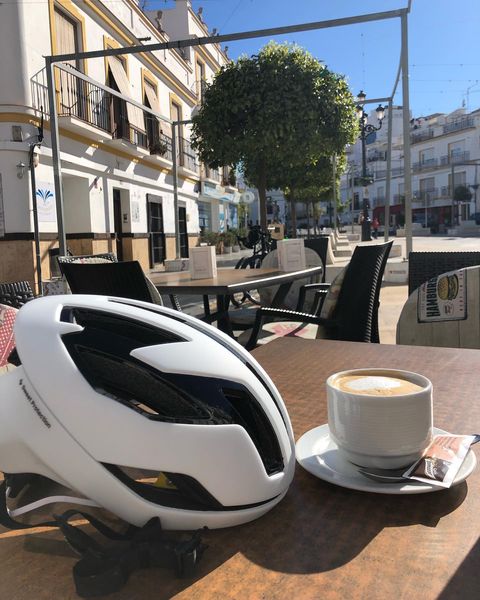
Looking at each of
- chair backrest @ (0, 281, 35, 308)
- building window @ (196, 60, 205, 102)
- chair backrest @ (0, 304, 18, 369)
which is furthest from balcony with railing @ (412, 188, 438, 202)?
chair backrest @ (0, 304, 18, 369)

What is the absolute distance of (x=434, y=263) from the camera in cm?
295

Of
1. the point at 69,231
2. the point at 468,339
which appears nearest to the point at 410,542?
the point at 468,339

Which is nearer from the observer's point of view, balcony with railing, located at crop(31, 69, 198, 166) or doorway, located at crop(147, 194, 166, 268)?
balcony with railing, located at crop(31, 69, 198, 166)

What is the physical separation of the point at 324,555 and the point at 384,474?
164 millimetres

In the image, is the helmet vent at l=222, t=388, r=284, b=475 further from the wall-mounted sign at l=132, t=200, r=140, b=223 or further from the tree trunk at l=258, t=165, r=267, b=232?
the wall-mounted sign at l=132, t=200, r=140, b=223

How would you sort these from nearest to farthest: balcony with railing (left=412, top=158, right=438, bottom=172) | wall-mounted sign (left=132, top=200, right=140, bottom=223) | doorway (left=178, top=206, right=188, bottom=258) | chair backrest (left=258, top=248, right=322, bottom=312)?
chair backrest (left=258, top=248, right=322, bottom=312), wall-mounted sign (left=132, top=200, right=140, bottom=223), doorway (left=178, top=206, right=188, bottom=258), balcony with railing (left=412, top=158, right=438, bottom=172)

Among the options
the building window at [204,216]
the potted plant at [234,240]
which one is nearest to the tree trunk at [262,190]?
the potted plant at [234,240]

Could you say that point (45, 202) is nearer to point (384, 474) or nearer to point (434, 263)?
point (434, 263)

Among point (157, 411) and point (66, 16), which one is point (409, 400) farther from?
point (66, 16)

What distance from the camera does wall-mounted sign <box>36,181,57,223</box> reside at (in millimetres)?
10227

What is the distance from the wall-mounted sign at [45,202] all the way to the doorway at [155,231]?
5.24 m

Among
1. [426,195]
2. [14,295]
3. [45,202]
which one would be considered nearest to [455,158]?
[426,195]

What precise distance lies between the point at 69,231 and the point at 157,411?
12530mm

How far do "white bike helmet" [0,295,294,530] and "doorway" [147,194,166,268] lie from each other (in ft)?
50.4
